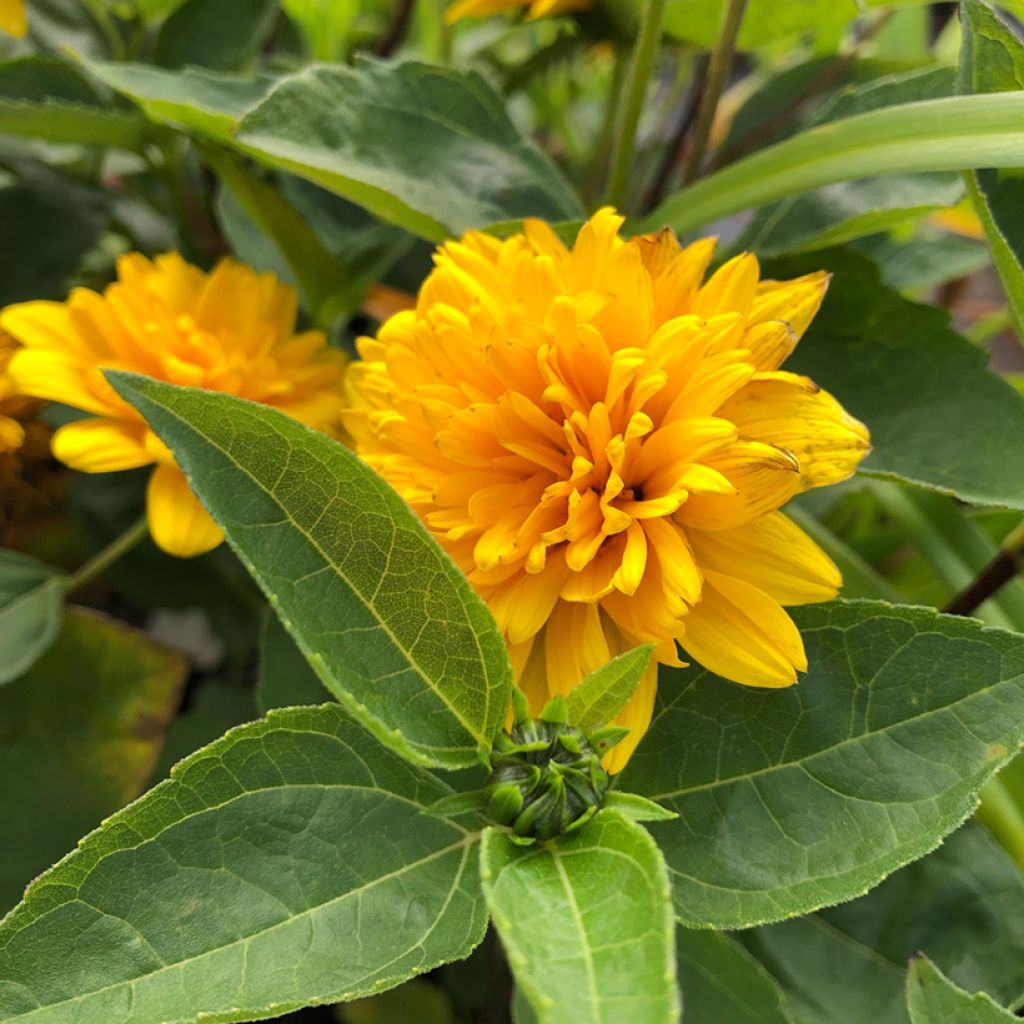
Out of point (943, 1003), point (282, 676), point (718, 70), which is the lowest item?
point (282, 676)

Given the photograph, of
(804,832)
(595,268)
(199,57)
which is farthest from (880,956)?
(199,57)

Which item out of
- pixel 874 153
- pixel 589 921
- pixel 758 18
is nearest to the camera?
pixel 589 921

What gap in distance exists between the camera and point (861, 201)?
1.28ft

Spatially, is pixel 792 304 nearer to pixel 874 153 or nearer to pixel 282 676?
pixel 874 153

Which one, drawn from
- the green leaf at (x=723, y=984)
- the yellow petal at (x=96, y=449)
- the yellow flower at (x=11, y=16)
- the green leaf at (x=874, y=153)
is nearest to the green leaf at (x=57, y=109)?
the yellow flower at (x=11, y=16)

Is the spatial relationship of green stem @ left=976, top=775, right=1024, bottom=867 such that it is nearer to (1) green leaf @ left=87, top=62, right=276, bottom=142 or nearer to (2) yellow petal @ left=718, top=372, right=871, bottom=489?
(2) yellow petal @ left=718, top=372, right=871, bottom=489

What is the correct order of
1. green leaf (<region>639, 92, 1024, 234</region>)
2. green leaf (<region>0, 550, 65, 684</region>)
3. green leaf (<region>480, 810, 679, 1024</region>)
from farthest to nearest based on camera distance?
green leaf (<region>0, 550, 65, 684</region>) < green leaf (<region>639, 92, 1024, 234</region>) < green leaf (<region>480, 810, 679, 1024</region>)

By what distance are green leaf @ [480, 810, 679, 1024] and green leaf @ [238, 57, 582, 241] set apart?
23cm

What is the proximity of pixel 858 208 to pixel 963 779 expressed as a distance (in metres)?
0.24

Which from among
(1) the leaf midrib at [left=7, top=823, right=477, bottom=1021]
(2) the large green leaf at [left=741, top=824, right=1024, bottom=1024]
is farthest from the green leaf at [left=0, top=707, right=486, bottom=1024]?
(2) the large green leaf at [left=741, top=824, right=1024, bottom=1024]

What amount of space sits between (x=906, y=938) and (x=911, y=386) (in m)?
0.22

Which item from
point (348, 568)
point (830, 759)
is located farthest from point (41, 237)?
point (830, 759)

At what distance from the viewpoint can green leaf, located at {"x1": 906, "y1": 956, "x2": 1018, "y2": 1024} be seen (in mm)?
240

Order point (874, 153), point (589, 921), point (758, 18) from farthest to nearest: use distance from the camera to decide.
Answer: point (758, 18), point (874, 153), point (589, 921)
